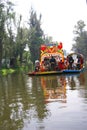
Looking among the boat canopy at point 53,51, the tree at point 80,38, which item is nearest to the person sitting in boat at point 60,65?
the boat canopy at point 53,51

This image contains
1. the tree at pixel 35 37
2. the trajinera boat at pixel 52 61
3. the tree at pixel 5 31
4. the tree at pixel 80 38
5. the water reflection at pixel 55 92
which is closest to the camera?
the water reflection at pixel 55 92

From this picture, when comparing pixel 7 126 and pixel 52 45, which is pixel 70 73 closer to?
pixel 52 45

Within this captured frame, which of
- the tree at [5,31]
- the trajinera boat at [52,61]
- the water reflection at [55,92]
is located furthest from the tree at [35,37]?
the water reflection at [55,92]

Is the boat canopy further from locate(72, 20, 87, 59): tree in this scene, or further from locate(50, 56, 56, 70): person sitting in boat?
locate(72, 20, 87, 59): tree

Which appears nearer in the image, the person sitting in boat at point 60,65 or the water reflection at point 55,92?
the water reflection at point 55,92

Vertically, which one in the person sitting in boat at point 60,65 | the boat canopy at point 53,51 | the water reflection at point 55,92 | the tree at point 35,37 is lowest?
the water reflection at point 55,92

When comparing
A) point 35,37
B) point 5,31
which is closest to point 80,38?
point 35,37

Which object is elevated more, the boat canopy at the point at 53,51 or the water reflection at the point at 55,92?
the boat canopy at the point at 53,51

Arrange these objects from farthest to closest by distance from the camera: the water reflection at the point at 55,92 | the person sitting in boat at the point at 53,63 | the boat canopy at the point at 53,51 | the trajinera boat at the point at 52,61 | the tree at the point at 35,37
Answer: the tree at the point at 35,37, the boat canopy at the point at 53,51, the trajinera boat at the point at 52,61, the person sitting in boat at the point at 53,63, the water reflection at the point at 55,92

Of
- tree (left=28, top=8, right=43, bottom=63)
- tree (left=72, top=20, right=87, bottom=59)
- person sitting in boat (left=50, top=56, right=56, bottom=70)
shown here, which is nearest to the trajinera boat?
person sitting in boat (left=50, top=56, right=56, bottom=70)

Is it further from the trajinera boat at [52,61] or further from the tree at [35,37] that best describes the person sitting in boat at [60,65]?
the tree at [35,37]

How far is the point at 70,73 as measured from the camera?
33.7 m

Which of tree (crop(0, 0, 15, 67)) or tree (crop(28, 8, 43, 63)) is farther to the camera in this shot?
tree (crop(28, 8, 43, 63))

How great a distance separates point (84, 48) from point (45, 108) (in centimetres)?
9857
